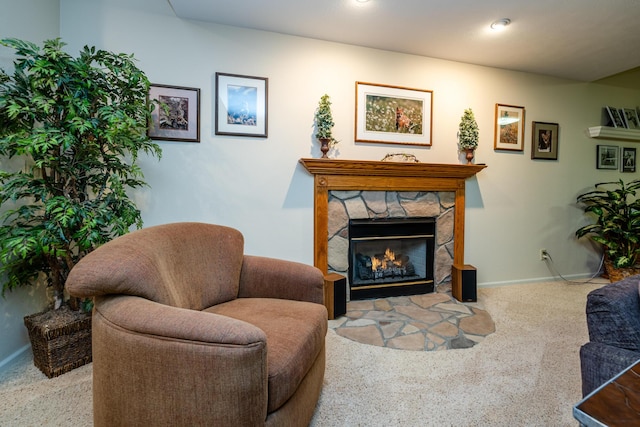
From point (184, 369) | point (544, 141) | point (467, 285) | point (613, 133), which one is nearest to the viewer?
point (184, 369)

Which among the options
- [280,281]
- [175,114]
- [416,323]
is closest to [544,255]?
[416,323]

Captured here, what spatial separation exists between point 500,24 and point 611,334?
2.47m

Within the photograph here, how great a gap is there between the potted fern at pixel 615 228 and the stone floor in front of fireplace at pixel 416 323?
1964 mm

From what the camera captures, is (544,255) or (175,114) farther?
(544,255)

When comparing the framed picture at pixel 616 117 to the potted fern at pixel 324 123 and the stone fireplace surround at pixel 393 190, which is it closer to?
the stone fireplace surround at pixel 393 190

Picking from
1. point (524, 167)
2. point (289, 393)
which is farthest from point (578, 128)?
point (289, 393)

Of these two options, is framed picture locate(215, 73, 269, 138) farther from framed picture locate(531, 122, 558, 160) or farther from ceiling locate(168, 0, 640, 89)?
framed picture locate(531, 122, 558, 160)

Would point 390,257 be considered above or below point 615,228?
below

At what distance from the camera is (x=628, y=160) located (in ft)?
13.0

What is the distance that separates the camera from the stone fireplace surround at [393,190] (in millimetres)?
2838

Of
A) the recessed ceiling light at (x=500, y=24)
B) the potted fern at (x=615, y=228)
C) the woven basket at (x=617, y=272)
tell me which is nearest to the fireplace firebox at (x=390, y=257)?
the recessed ceiling light at (x=500, y=24)

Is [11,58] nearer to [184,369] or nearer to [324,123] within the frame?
[324,123]

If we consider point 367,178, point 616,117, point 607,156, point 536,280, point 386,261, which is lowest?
point 536,280

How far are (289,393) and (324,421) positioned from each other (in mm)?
477
